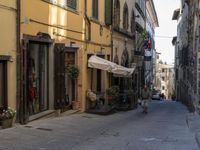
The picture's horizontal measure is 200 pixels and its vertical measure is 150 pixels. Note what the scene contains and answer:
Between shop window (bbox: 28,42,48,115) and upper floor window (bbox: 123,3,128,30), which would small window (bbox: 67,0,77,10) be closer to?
shop window (bbox: 28,42,48,115)

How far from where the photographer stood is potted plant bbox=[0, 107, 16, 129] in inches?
598

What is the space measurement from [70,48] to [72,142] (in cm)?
929

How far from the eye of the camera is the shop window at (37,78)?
61.0ft

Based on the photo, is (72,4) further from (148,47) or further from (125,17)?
(148,47)

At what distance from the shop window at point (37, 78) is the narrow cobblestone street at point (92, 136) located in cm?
79

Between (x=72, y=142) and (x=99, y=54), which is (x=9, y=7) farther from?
(x=99, y=54)

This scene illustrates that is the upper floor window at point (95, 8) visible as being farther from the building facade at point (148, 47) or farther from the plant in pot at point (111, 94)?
the building facade at point (148, 47)

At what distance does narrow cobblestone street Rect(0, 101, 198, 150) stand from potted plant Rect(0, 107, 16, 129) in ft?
0.82

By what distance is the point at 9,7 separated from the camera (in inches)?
633

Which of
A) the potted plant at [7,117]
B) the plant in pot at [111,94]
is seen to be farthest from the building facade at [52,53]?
the potted plant at [7,117]

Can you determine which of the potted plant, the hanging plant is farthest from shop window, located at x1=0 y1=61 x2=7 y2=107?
the hanging plant

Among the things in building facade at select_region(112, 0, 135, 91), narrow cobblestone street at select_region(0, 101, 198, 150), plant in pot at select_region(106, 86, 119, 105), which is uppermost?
building facade at select_region(112, 0, 135, 91)

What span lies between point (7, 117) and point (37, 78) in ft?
14.2

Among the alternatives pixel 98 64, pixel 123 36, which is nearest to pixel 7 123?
pixel 98 64
